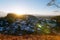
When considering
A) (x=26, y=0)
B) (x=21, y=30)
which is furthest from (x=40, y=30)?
(x=26, y=0)

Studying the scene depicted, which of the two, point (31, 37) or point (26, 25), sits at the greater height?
point (26, 25)

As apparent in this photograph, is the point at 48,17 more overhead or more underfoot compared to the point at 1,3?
more underfoot

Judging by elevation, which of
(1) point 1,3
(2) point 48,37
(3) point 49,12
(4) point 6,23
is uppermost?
(1) point 1,3

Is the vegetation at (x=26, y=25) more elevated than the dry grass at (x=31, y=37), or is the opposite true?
the vegetation at (x=26, y=25)

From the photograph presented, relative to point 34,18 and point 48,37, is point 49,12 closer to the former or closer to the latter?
point 34,18

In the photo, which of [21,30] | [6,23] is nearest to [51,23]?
[21,30]

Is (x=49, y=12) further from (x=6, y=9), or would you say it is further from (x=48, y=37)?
(x=6, y=9)

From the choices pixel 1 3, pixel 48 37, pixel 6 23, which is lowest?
pixel 48 37

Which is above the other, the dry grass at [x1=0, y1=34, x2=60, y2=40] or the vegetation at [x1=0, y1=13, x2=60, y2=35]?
the vegetation at [x1=0, y1=13, x2=60, y2=35]

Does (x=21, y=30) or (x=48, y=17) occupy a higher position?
(x=48, y=17)
